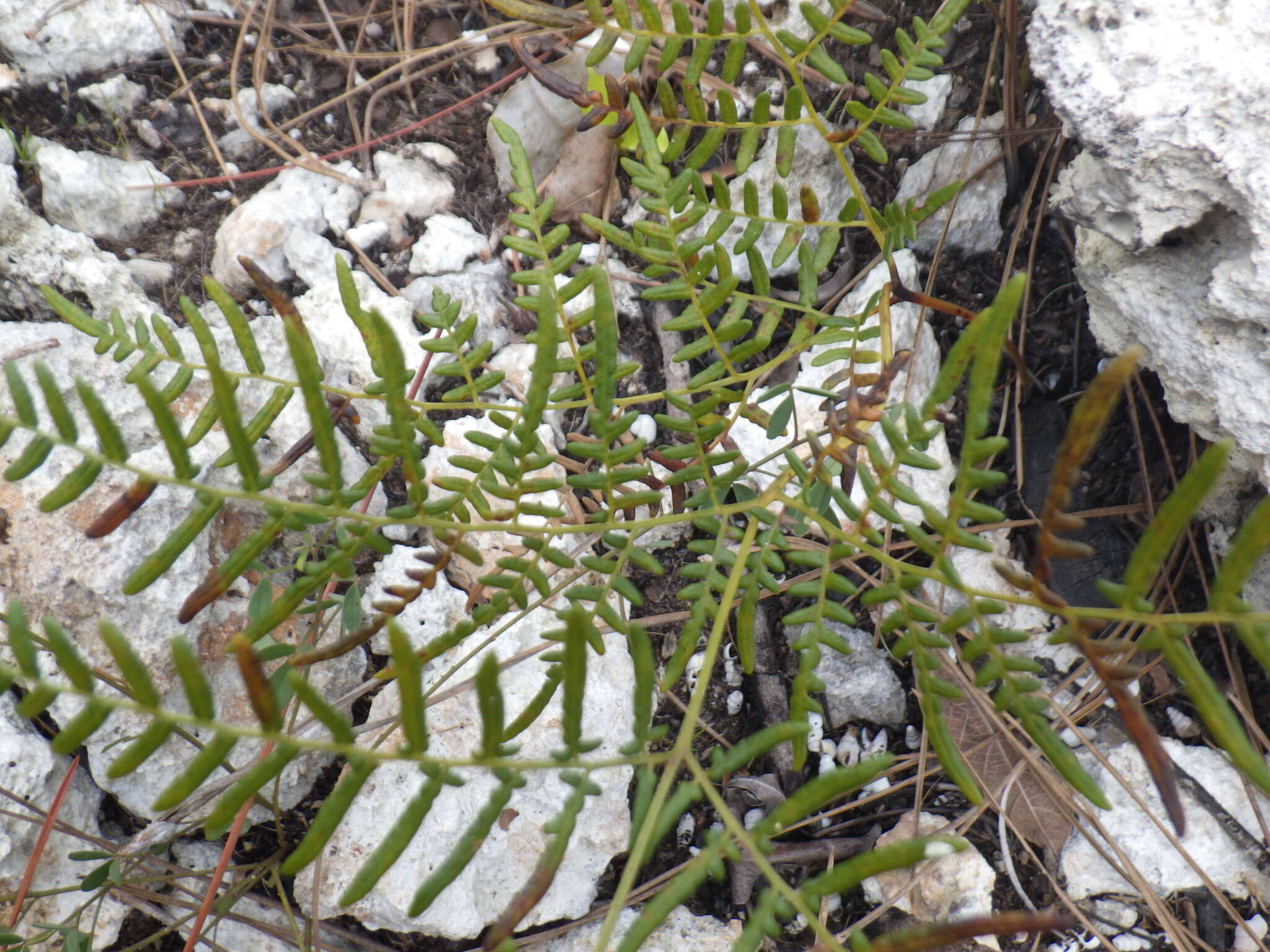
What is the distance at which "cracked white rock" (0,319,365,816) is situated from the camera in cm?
185

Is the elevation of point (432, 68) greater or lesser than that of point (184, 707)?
greater

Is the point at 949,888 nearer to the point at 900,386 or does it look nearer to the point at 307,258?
the point at 900,386

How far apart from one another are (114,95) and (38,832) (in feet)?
6.27

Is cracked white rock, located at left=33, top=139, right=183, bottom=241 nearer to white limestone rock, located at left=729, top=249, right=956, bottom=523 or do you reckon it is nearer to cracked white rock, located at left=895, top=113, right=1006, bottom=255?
white limestone rock, located at left=729, top=249, right=956, bottom=523

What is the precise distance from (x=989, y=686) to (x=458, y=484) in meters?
1.36

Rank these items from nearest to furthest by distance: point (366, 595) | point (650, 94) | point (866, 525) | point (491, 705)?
point (491, 705) → point (866, 525) → point (366, 595) → point (650, 94)

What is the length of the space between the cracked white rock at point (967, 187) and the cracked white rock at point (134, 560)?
5.18ft

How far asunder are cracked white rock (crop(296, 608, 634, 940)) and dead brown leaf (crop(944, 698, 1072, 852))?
81 centimetres

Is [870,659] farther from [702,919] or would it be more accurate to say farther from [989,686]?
[702,919]

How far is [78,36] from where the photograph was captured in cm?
239

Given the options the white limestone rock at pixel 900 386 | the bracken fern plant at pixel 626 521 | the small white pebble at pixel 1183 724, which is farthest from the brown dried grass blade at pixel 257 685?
the small white pebble at pixel 1183 724

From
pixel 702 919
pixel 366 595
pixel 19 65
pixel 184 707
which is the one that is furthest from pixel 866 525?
pixel 19 65

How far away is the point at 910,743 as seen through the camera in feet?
6.86

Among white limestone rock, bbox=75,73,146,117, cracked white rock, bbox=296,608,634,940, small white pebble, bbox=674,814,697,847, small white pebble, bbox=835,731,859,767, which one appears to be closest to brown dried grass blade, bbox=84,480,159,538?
cracked white rock, bbox=296,608,634,940
